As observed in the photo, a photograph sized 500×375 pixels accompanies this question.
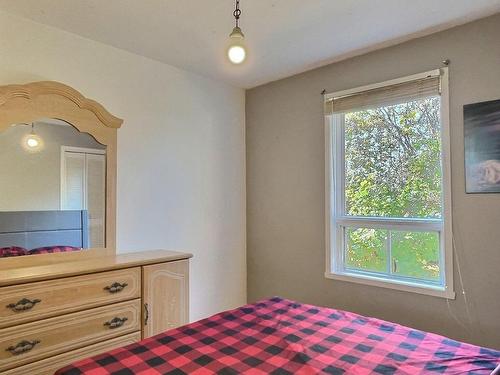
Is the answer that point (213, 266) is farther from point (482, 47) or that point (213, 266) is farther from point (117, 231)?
point (482, 47)

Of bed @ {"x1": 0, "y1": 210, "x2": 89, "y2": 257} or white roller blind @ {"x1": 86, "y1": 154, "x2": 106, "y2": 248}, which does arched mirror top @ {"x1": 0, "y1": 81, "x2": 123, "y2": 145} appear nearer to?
white roller blind @ {"x1": 86, "y1": 154, "x2": 106, "y2": 248}

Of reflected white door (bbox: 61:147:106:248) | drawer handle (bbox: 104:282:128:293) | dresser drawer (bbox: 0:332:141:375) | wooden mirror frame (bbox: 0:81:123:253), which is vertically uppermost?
wooden mirror frame (bbox: 0:81:123:253)

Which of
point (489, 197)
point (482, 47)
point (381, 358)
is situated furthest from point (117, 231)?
point (482, 47)

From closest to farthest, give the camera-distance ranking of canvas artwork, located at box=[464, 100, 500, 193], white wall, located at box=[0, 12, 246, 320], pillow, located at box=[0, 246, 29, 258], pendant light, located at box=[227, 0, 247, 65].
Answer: pendant light, located at box=[227, 0, 247, 65]
pillow, located at box=[0, 246, 29, 258]
canvas artwork, located at box=[464, 100, 500, 193]
white wall, located at box=[0, 12, 246, 320]

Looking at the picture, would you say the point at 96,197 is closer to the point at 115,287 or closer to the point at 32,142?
the point at 32,142

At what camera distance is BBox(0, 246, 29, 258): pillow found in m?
2.06

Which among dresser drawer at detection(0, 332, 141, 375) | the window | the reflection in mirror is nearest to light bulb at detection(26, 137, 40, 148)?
the reflection in mirror

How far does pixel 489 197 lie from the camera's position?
2.20 metres

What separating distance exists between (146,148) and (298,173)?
Result: 135 cm

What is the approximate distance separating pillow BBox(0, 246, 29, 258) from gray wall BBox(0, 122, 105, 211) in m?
0.23

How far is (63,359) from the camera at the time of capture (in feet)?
6.31

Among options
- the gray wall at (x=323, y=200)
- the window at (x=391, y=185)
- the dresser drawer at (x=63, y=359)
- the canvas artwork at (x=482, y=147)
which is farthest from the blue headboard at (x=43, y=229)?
the canvas artwork at (x=482, y=147)

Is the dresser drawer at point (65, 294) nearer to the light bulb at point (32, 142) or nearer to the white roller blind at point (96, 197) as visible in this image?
the white roller blind at point (96, 197)

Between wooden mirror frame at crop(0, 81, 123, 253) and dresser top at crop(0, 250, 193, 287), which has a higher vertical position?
wooden mirror frame at crop(0, 81, 123, 253)
